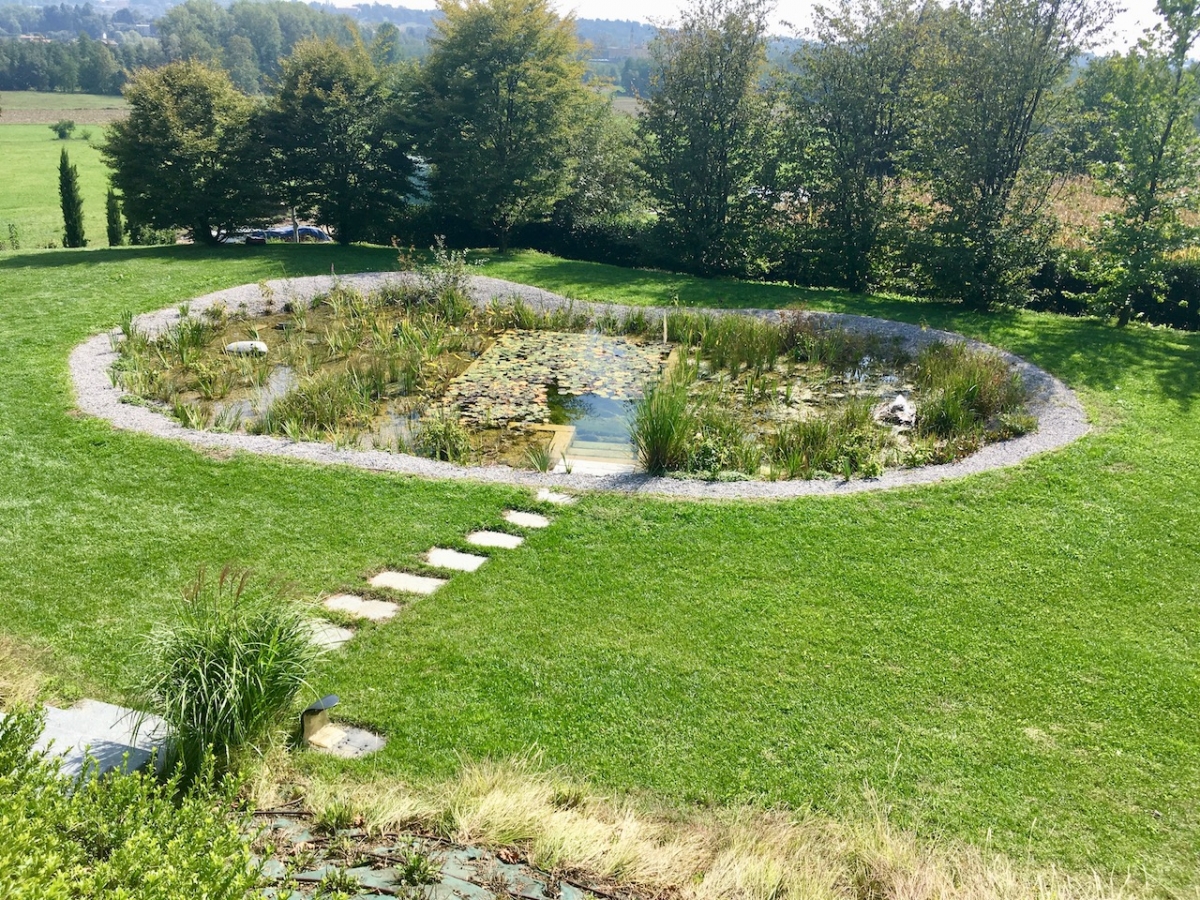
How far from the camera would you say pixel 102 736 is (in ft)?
12.7

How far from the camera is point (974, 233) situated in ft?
40.0

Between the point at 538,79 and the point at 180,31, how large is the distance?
330 feet

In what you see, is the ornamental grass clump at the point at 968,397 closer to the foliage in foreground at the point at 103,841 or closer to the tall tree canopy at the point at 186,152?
the foliage in foreground at the point at 103,841

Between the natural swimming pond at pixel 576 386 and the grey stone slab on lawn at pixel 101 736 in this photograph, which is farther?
the natural swimming pond at pixel 576 386

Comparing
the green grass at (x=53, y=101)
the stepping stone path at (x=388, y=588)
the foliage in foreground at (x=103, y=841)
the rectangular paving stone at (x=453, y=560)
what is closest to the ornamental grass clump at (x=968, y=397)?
the stepping stone path at (x=388, y=588)

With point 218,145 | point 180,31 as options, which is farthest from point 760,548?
point 180,31

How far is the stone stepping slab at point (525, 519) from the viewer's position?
622cm

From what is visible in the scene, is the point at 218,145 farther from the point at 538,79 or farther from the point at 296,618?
the point at 296,618

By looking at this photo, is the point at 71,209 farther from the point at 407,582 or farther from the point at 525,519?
the point at 407,582

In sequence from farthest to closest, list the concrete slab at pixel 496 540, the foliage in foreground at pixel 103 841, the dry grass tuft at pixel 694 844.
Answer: the concrete slab at pixel 496 540 → the dry grass tuft at pixel 694 844 → the foliage in foreground at pixel 103 841

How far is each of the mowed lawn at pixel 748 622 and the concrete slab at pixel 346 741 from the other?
0.28ft

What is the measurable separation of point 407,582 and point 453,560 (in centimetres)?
39

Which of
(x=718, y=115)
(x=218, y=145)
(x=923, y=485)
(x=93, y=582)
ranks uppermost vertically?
(x=718, y=115)

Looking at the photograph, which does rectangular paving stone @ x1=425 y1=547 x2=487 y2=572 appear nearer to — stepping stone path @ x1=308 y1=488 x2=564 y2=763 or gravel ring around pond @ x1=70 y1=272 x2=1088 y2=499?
stepping stone path @ x1=308 y1=488 x2=564 y2=763
